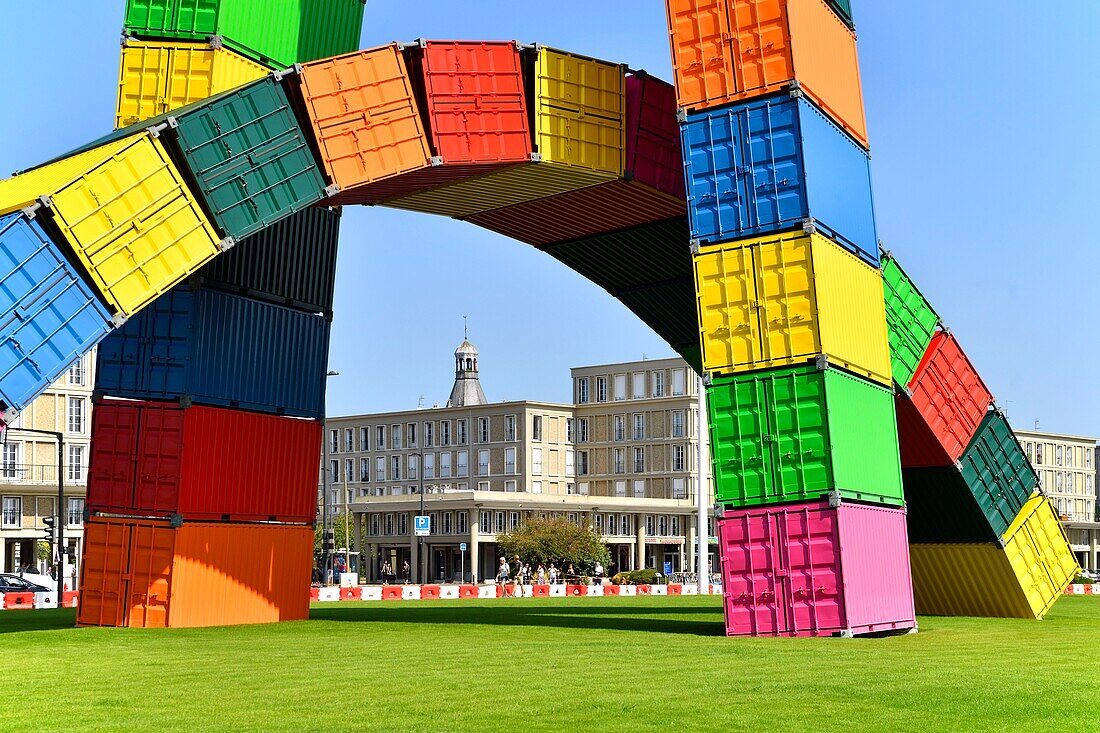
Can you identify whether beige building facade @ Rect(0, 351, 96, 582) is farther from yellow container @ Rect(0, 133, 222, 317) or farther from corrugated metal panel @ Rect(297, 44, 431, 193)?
yellow container @ Rect(0, 133, 222, 317)

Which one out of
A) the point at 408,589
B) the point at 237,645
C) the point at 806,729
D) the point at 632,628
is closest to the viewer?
the point at 806,729

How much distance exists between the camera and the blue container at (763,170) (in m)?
30.6

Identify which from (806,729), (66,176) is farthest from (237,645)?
(806,729)

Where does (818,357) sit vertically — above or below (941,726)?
above

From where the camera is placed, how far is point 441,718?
15.1 meters

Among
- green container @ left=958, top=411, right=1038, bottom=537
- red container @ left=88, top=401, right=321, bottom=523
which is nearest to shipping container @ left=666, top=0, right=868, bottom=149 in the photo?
green container @ left=958, top=411, right=1038, bottom=537

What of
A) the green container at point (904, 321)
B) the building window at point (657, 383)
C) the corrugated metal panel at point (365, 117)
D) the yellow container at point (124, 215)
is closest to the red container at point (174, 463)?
the yellow container at point (124, 215)

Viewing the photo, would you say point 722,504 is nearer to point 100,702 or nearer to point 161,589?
point 161,589

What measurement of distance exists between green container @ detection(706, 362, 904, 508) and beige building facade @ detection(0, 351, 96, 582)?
64444mm

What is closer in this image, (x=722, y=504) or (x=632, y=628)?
(x=722, y=504)

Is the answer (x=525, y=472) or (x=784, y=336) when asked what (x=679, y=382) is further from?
(x=784, y=336)

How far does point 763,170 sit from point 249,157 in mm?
11205

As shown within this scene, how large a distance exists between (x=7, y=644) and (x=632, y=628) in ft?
43.8

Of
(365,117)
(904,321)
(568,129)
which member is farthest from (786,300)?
(365,117)
